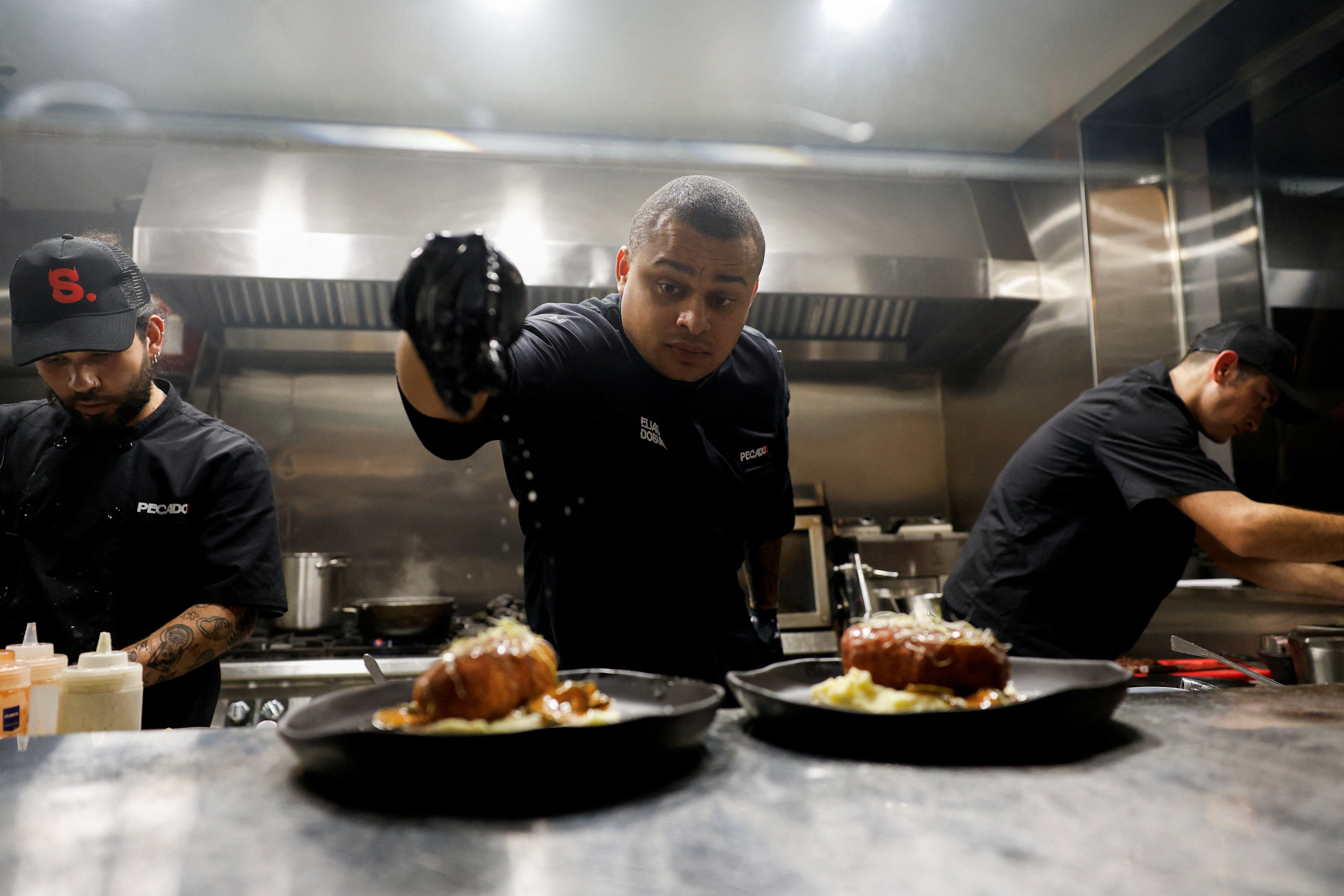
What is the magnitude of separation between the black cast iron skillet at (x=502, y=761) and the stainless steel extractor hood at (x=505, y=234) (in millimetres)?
2986

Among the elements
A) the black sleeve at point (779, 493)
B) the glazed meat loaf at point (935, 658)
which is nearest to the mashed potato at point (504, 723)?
the glazed meat loaf at point (935, 658)

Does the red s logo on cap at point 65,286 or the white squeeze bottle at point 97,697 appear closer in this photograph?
the white squeeze bottle at point 97,697

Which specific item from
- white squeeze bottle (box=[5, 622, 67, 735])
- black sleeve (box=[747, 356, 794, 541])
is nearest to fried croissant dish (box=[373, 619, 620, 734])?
white squeeze bottle (box=[5, 622, 67, 735])

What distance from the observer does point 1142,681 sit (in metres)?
2.21

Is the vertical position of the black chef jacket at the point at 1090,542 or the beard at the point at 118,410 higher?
the beard at the point at 118,410

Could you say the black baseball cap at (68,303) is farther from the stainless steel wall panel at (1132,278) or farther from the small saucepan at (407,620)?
the stainless steel wall panel at (1132,278)

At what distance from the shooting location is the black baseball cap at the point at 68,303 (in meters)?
1.88

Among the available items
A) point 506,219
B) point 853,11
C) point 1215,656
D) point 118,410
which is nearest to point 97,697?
point 118,410

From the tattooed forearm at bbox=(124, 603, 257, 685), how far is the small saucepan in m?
1.20

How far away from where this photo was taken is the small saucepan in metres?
3.21

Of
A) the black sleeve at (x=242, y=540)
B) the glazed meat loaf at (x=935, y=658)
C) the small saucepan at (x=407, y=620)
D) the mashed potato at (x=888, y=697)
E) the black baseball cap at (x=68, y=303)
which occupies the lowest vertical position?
the small saucepan at (x=407, y=620)

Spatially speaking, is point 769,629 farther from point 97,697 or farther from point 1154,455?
point 97,697

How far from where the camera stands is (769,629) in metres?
2.09

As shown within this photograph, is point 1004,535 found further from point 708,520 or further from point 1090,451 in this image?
point 708,520
